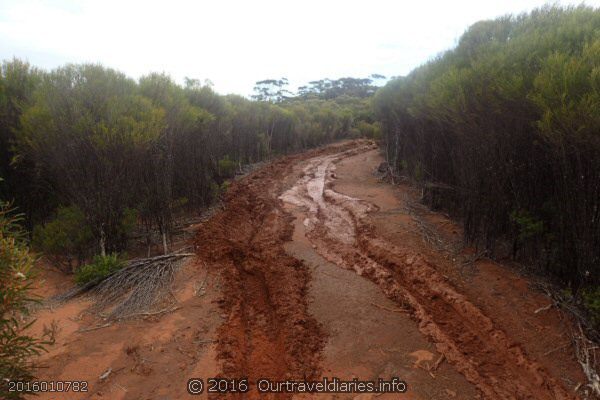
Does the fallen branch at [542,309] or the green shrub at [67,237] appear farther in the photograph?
the green shrub at [67,237]

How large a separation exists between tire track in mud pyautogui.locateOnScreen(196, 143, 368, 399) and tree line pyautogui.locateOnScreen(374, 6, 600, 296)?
151 inches

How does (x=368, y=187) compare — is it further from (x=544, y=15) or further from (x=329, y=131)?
(x=329, y=131)

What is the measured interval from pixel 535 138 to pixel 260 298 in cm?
536

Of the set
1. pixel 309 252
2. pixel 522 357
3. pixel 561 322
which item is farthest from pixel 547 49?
pixel 309 252

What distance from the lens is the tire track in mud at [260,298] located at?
4.08 meters

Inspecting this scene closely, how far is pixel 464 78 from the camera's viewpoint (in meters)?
6.33

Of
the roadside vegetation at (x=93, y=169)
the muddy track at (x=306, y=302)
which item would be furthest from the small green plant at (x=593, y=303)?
the roadside vegetation at (x=93, y=169)

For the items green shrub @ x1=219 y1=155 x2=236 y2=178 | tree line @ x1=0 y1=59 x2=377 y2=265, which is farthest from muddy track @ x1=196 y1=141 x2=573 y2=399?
green shrub @ x1=219 y1=155 x2=236 y2=178

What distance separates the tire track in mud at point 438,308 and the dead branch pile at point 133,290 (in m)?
3.36

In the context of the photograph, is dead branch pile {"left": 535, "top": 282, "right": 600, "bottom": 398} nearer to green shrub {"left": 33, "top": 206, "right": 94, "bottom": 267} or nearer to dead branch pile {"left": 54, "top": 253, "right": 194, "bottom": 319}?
dead branch pile {"left": 54, "top": 253, "right": 194, "bottom": 319}

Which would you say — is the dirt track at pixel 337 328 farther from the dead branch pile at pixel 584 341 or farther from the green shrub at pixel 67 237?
the green shrub at pixel 67 237

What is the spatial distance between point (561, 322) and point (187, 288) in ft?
18.9

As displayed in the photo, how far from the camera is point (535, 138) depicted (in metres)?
5.44

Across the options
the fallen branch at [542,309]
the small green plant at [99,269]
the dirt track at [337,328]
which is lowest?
the dirt track at [337,328]
